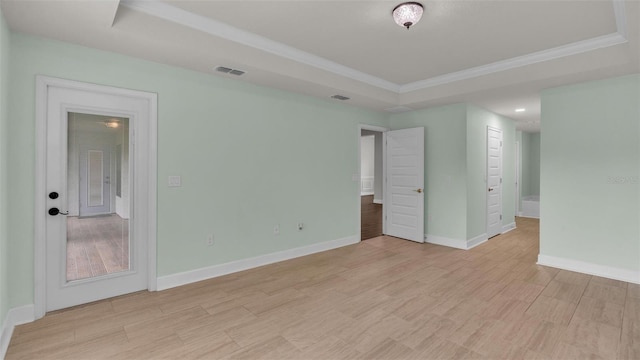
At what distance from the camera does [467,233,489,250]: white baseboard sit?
518cm

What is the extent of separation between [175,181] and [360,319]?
94.2 inches

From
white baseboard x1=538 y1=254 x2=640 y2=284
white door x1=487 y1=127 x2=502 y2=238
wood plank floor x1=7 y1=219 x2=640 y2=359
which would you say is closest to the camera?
wood plank floor x1=7 y1=219 x2=640 y2=359

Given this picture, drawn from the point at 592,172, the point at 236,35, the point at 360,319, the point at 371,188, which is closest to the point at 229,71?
the point at 236,35

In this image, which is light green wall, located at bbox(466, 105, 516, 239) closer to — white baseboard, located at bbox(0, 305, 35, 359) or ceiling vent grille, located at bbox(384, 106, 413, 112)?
ceiling vent grille, located at bbox(384, 106, 413, 112)

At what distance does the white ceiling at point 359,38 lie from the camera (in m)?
2.62

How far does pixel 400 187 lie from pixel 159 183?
402 centimetres

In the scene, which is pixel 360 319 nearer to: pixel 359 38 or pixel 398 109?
pixel 359 38

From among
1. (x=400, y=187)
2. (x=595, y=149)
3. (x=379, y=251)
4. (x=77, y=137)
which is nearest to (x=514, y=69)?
(x=595, y=149)

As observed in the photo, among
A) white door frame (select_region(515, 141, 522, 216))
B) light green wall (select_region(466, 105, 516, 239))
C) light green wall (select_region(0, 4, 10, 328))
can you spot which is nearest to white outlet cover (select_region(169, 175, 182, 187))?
light green wall (select_region(0, 4, 10, 328))

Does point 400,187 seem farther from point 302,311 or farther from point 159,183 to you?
point 159,183

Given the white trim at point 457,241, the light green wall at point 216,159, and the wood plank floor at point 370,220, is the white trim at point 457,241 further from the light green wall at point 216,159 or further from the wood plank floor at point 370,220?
the light green wall at point 216,159

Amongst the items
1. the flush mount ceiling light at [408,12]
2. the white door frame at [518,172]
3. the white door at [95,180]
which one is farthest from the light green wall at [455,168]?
the white door at [95,180]

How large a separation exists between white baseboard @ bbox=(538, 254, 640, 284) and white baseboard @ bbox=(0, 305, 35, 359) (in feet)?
18.6

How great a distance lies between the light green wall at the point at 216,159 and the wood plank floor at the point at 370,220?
1124 millimetres
